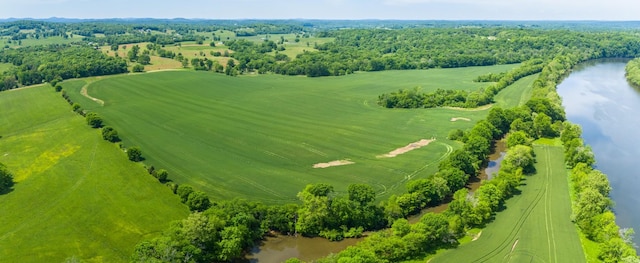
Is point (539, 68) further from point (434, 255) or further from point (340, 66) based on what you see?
point (434, 255)

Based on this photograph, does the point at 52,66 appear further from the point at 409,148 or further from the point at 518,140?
the point at 518,140

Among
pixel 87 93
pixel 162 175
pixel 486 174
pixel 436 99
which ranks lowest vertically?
pixel 486 174

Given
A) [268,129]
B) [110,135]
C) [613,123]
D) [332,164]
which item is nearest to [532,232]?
[332,164]

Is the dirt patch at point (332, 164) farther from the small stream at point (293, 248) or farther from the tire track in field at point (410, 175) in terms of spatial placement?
the small stream at point (293, 248)

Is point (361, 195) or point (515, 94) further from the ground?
point (515, 94)

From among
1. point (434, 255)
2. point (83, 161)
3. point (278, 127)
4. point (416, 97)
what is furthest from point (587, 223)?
point (83, 161)

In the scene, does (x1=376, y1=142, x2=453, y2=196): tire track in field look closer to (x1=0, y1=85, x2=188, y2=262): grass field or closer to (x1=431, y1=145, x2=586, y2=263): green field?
(x1=431, y1=145, x2=586, y2=263): green field
